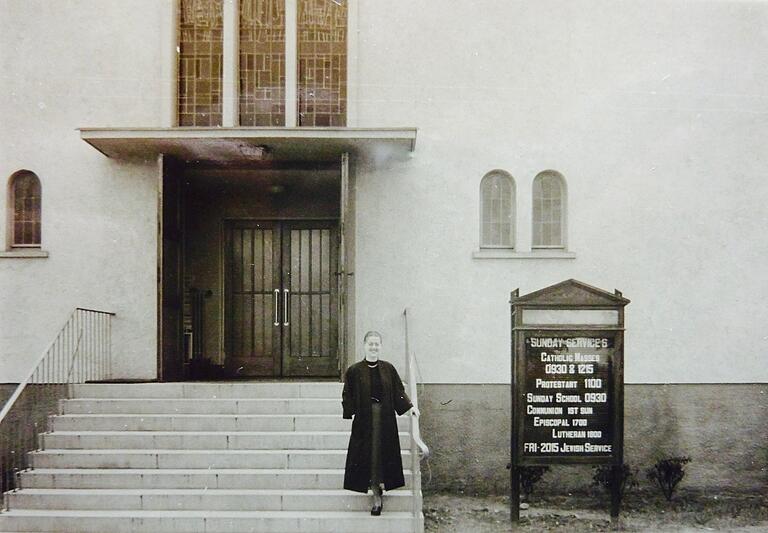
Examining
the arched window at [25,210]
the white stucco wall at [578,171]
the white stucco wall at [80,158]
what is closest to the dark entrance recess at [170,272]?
the white stucco wall at [80,158]

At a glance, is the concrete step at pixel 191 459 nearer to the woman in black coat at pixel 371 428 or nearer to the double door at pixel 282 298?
the woman in black coat at pixel 371 428

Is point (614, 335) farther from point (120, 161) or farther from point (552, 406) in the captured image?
point (120, 161)

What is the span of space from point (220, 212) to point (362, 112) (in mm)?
2747

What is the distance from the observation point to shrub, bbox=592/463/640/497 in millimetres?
8858

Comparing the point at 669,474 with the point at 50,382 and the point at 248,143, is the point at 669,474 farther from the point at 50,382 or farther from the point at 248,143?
the point at 50,382

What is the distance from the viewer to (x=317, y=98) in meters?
10.1

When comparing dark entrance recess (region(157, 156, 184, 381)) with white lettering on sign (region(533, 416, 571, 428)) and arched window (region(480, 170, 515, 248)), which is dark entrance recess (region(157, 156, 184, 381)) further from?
white lettering on sign (region(533, 416, 571, 428))

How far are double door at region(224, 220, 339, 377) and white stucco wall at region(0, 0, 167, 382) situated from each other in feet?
4.93

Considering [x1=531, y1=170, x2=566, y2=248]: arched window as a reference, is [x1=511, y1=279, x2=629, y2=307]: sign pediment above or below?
below

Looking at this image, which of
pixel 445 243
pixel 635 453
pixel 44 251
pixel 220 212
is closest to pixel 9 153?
pixel 44 251

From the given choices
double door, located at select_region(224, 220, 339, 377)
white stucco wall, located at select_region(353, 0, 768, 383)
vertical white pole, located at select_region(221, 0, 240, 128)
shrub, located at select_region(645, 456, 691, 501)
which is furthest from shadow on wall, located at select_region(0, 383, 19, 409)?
shrub, located at select_region(645, 456, 691, 501)

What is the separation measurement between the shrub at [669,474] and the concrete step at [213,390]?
4277 millimetres

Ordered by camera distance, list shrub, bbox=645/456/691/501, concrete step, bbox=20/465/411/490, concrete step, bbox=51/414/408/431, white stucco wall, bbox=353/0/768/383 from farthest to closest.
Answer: white stucco wall, bbox=353/0/768/383, shrub, bbox=645/456/691/501, concrete step, bbox=51/414/408/431, concrete step, bbox=20/465/411/490

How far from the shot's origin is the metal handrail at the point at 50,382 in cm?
942
